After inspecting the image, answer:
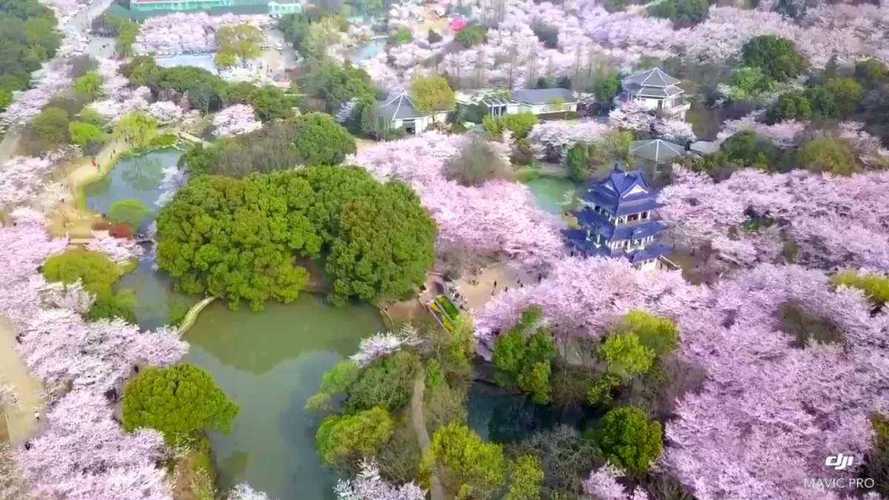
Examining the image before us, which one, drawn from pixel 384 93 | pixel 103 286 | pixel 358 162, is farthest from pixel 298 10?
pixel 103 286

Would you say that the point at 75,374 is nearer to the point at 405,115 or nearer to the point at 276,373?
the point at 276,373

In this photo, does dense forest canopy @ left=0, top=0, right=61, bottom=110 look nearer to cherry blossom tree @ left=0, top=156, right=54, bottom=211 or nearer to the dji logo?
cherry blossom tree @ left=0, top=156, right=54, bottom=211

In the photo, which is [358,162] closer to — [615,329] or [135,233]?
[135,233]

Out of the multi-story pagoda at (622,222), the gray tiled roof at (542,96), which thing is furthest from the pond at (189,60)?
the multi-story pagoda at (622,222)

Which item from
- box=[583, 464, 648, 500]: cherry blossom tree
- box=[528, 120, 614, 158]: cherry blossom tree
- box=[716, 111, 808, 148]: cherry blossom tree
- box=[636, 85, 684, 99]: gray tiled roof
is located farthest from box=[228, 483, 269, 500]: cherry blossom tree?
box=[636, 85, 684, 99]: gray tiled roof

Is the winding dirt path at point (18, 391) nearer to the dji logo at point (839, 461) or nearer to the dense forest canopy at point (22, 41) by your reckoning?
the dji logo at point (839, 461)

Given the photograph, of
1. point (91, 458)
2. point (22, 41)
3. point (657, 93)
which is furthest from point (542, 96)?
point (22, 41)

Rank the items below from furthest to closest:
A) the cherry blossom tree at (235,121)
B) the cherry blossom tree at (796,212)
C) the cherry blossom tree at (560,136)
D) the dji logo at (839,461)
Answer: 1. the cherry blossom tree at (235,121)
2. the cherry blossom tree at (560,136)
3. the cherry blossom tree at (796,212)
4. the dji logo at (839,461)
